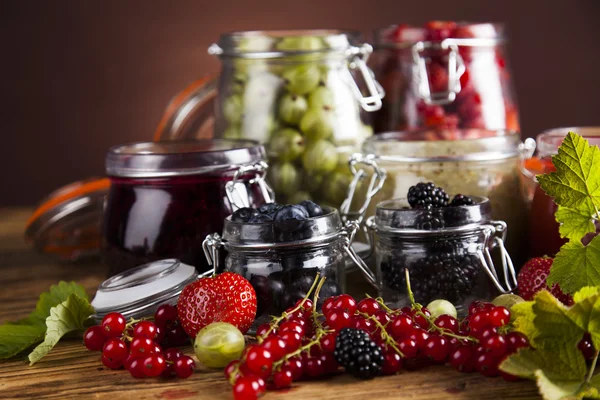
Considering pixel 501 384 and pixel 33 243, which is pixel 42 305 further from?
pixel 501 384

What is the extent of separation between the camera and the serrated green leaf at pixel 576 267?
2.77 ft

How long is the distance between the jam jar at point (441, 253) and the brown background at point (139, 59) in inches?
51.1

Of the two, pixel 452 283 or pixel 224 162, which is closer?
pixel 452 283

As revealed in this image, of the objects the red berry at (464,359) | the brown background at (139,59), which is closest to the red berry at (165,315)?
the red berry at (464,359)

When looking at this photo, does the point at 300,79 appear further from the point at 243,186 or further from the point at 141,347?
the point at 141,347

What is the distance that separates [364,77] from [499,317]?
655mm

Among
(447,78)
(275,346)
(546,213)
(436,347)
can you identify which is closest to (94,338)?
(275,346)

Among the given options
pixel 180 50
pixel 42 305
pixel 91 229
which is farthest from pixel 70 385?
pixel 180 50

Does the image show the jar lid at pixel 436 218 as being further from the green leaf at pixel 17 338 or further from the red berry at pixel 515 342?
the green leaf at pixel 17 338

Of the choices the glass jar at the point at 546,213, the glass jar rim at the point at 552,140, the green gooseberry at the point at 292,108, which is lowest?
the glass jar at the point at 546,213

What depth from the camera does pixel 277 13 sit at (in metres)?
2.17

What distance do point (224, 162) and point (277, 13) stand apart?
1176mm

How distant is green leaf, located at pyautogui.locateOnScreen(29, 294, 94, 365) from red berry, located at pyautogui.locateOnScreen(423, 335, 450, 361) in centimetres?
40

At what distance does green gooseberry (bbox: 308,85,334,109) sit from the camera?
4.03ft
